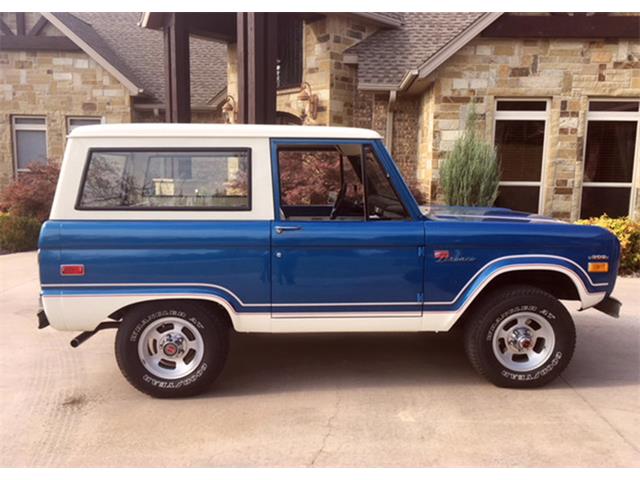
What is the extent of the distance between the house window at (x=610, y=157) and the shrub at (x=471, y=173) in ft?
7.36

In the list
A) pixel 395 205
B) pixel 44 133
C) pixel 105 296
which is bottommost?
pixel 105 296

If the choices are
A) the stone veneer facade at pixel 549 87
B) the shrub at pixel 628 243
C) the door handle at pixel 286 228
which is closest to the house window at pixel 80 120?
the stone veneer facade at pixel 549 87

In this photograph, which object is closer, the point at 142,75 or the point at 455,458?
the point at 455,458

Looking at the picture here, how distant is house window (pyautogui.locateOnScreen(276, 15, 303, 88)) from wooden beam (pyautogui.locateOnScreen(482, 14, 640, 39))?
4622mm

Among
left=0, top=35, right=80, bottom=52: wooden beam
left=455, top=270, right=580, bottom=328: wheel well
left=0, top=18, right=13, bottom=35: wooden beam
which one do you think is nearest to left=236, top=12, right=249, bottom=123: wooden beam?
left=455, top=270, right=580, bottom=328: wheel well

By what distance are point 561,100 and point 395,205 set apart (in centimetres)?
806

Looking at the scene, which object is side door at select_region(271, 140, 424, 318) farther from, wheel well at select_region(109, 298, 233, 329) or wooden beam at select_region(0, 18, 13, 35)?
wooden beam at select_region(0, 18, 13, 35)

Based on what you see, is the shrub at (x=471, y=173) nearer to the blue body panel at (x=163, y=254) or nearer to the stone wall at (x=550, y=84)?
the stone wall at (x=550, y=84)

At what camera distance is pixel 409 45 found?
12266mm

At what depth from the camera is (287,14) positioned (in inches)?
493

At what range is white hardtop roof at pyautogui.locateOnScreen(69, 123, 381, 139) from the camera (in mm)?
3773

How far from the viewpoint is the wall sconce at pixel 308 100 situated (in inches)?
482

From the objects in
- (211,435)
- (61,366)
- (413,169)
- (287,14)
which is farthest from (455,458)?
(287,14)

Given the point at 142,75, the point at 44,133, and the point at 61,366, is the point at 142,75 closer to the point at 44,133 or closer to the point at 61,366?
the point at 44,133
